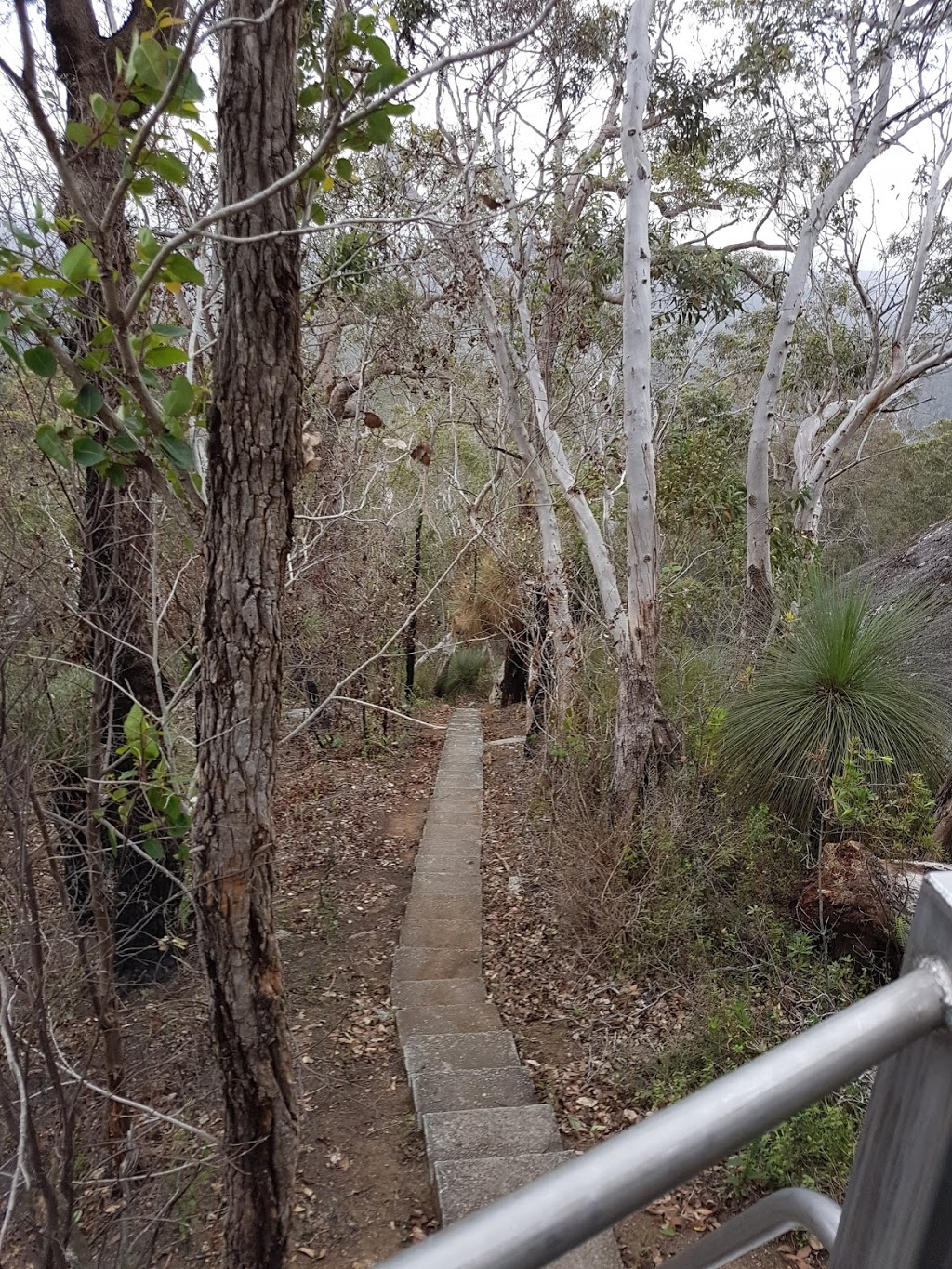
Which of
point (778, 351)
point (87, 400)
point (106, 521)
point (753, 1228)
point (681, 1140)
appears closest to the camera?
point (681, 1140)

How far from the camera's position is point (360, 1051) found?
4.09 m

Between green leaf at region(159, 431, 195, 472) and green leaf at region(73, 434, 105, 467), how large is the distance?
0.13m

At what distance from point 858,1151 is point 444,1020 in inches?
158

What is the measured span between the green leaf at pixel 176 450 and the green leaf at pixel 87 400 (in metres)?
0.17

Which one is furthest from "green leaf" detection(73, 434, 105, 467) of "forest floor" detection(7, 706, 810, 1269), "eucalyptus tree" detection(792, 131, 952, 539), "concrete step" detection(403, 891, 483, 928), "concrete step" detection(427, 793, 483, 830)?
"eucalyptus tree" detection(792, 131, 952, 539)

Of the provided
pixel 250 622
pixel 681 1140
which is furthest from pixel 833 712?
pixel 681 1140

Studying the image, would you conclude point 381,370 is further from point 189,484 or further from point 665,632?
point 189,484

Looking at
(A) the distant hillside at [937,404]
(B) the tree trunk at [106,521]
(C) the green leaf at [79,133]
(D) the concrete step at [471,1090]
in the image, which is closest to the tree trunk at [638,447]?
(D) the concrete step at [471,1090]

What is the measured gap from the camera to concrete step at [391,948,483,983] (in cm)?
472

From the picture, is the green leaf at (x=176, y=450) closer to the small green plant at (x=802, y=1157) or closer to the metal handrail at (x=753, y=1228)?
the metal handrail at (x=753, y=1228)

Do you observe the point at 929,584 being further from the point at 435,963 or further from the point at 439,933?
the point at 435,963

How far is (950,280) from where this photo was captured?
9.73 metres

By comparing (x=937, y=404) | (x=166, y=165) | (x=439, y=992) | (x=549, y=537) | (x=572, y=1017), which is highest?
(x=937, y=404)

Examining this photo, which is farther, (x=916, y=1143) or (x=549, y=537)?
(x=549, y=537)
